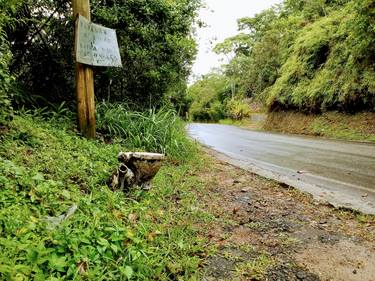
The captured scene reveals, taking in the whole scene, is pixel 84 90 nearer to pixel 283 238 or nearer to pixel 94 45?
pixel 94 45

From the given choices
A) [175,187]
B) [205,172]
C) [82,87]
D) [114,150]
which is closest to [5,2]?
[82,87]

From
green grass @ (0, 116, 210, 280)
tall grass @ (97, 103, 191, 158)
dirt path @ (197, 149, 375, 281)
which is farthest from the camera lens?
tall grass @ (97, 103, 191, 158)

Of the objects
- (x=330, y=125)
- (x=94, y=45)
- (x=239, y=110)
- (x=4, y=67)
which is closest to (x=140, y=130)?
(x=94, y=45)

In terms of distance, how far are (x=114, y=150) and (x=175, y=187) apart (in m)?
1.44

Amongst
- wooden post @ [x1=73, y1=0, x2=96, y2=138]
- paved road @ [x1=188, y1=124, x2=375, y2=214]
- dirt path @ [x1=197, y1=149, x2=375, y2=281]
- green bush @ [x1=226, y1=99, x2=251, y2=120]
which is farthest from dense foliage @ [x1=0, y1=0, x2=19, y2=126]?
green bush @ [x1=226, y1=99, x2=251, y2=120]

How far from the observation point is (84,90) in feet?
19.5

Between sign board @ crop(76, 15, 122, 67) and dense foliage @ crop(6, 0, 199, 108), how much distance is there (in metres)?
1.72

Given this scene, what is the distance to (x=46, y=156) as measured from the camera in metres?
4.40

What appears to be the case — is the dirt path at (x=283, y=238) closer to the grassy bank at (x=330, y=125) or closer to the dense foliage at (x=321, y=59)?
the grassy bank at (x=330, y=125)

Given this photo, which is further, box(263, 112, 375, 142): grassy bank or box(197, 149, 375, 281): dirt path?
box(263, 112, 375, 142): grassy bank

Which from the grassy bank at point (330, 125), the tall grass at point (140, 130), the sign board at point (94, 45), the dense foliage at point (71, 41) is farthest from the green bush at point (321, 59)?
the sign board at point (94, 45)

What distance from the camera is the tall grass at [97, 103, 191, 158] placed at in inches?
283

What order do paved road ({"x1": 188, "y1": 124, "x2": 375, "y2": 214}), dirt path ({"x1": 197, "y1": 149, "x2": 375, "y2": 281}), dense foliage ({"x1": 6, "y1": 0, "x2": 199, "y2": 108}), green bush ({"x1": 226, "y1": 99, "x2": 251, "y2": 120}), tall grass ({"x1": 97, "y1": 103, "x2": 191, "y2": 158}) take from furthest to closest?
1. green bush ({"x1": 226, "y1": 99, "x2": 251, "y2": 120})
2. dense foliage ({"x1": 6, "y1": 0, "x2": 199, "y2": 108})
3. tall grass ({"x1": 97, "y1": 103, "x2": 191, "y2": 158})
4. paved road ({"x1": 188, "y1": 124, "x2": 375, "y2": 214})
5. dirt path ({"x1": 197, "y1": 149, "x2": 375, "y2": 281})

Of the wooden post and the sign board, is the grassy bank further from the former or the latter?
the wooden post
